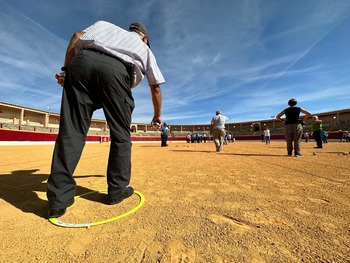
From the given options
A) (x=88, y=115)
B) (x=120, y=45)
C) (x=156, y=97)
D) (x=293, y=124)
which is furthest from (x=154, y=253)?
(x=293, y=124)

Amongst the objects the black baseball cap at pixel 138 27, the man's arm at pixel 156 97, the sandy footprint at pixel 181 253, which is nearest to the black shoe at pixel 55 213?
the sandy footprint at pixel 181 253

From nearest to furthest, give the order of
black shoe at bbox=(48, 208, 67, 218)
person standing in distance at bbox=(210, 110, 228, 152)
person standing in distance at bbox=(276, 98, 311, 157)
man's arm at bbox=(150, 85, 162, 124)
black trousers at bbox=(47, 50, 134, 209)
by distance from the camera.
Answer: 1. black shoe at bbox=(48, 208, 67, 218)
2. black trousers at bbox=(47, 50, 134, 209)
3. man's arm at bbox=(150, 85, 162, 124)
4. person standing in distance at bbox=(276, 98, 311, 157)
5. person standing in distance at bbox=(210, 110, 228, 152)

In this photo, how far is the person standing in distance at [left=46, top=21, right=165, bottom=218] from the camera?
4.54ft

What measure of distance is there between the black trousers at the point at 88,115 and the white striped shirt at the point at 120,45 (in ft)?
0.29

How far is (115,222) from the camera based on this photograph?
1.18m

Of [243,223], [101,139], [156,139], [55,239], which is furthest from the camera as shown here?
[156,139]

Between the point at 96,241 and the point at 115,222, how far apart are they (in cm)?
22

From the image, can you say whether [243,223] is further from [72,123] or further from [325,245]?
[72,123]

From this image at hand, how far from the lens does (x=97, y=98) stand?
5.18ft

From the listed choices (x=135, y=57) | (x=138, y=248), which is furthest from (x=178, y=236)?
(x=135, y=57)

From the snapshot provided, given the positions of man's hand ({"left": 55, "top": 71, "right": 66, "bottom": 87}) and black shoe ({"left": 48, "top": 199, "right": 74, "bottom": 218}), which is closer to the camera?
black shoe ({"left": 48, "top": 199, "right": 74, "bottom": 218})

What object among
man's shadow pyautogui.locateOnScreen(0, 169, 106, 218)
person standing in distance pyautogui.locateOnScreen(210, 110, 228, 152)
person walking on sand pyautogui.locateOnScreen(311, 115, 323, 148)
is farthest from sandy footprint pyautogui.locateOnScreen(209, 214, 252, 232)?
person walking on sand pyautogui.locateOnScreen(311, 115, 323, 148)

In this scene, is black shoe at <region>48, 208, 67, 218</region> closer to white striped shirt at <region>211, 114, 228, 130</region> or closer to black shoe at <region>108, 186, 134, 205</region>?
black shoe at <region>108, 186, 134, 205</region>

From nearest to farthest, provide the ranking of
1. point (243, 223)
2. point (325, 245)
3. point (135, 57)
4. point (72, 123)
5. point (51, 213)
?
point (325, 245) < point (243, 223) < point (51, 213) < point (72, 123) < point (135, 57)
